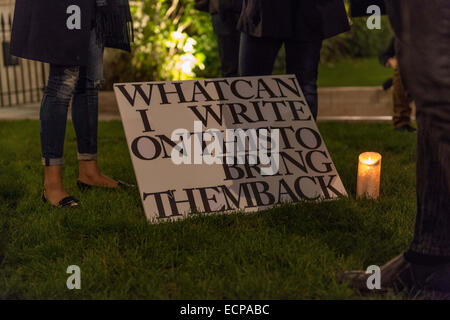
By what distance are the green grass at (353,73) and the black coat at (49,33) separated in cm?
685

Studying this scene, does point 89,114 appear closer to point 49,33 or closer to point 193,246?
point 49,33

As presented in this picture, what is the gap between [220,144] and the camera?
3336 mm

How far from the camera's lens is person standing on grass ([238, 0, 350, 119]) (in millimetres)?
3375

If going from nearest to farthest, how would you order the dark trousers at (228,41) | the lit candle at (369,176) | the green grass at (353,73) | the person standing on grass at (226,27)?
the lit candle at (369,176) < the person standing on grass at (226,27) < the dark trousers at (228,41) < the green grass at (353,73)

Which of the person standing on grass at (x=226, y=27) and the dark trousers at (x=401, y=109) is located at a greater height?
the person standing on grass at (x=226, y=27)

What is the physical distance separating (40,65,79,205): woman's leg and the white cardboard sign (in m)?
0.29

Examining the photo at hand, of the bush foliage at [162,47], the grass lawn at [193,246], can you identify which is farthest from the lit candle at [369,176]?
the bush foliage at [162,47]

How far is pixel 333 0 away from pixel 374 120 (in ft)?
9.94

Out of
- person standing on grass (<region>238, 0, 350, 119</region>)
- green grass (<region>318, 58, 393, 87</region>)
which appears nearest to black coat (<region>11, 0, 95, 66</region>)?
person standing on grass (<region>238, 0, 350, 119</region>)

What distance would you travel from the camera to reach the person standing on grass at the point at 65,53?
3.16m

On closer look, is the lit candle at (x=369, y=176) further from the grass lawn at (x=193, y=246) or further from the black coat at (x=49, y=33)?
the black coat at (x=49, y=33)

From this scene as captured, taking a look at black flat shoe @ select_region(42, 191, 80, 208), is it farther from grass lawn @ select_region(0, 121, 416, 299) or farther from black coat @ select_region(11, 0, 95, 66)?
black coat @ select_region(11, 0, 95, 66)
